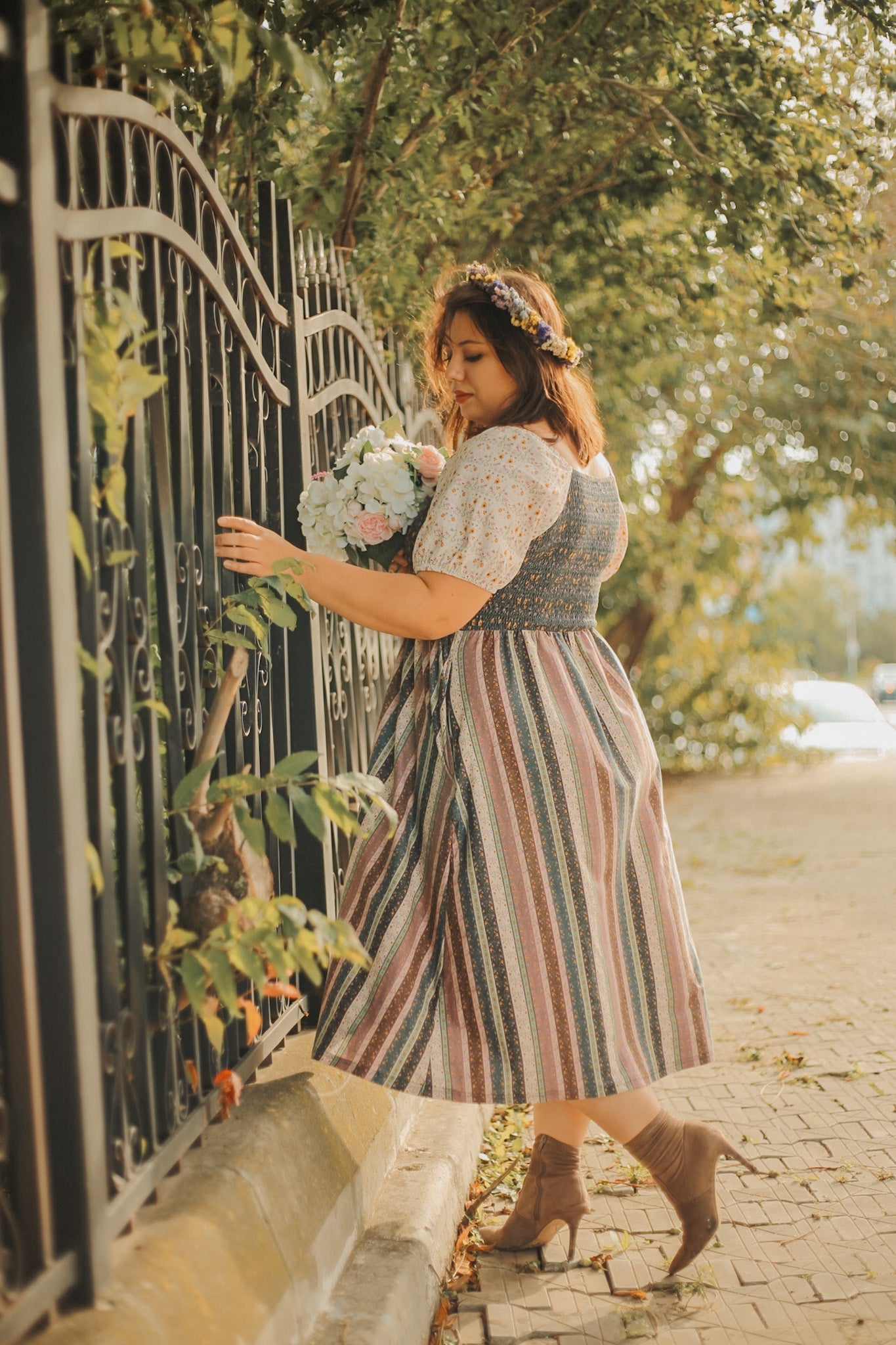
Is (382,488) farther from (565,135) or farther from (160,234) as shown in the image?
(565,135)

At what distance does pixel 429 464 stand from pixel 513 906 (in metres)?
0.98

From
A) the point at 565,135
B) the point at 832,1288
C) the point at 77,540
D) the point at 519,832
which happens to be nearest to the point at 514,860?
the point at 519,832

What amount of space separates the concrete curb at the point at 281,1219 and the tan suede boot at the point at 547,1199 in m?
0.15

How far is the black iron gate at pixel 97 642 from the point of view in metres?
1.51

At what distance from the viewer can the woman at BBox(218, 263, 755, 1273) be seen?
244cm

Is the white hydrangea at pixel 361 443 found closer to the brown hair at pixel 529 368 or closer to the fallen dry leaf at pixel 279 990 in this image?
the brown hair at pixel 529 368

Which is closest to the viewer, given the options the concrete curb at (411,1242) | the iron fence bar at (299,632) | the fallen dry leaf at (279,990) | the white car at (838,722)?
the fallen dry leaf at (279,990)

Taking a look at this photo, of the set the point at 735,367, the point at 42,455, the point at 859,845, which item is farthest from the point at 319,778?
the point at 735,367

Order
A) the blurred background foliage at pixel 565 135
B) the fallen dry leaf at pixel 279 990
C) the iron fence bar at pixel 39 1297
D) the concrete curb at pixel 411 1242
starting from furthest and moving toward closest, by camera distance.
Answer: the blurred background foliage at pixel 565 135 < the concrete curb at pixel 411 1242 < the fallen dry leaf at pixel 279 990 < the iron fence bar at pixel 39 1297

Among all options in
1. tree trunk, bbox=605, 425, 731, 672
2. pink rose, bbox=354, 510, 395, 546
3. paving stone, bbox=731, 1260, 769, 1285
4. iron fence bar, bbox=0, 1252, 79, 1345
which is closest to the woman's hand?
pink rose, bbox=354, 510, 395, 546

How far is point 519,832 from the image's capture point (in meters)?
2.50

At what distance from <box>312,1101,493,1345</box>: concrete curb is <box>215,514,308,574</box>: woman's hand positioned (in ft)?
4.23

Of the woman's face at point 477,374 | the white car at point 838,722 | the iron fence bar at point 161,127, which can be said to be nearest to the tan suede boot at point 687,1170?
the woman's face at point 477,374

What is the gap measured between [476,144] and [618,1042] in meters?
3.05
